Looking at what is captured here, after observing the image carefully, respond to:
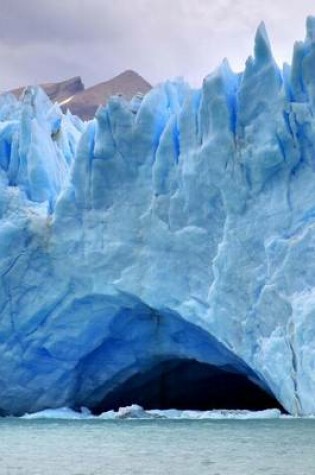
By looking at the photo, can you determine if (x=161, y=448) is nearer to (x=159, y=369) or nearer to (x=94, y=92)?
(x=159, y=369)

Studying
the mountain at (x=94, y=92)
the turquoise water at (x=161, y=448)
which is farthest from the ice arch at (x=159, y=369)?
the mountain at (x=94, y=92)

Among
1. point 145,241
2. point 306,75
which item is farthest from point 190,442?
point 306,75

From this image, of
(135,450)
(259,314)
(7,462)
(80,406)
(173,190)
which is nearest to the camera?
(7,462)

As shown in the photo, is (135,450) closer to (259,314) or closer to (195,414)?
(259,314)

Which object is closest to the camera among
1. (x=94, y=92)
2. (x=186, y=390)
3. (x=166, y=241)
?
(x=166, y=241)

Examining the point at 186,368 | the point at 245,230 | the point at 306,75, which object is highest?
the point at 306,75

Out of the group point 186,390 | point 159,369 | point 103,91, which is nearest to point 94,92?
point 103,91

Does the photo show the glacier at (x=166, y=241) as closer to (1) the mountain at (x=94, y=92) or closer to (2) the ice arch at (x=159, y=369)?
(2) the ice arch at (x=159, y=369)
